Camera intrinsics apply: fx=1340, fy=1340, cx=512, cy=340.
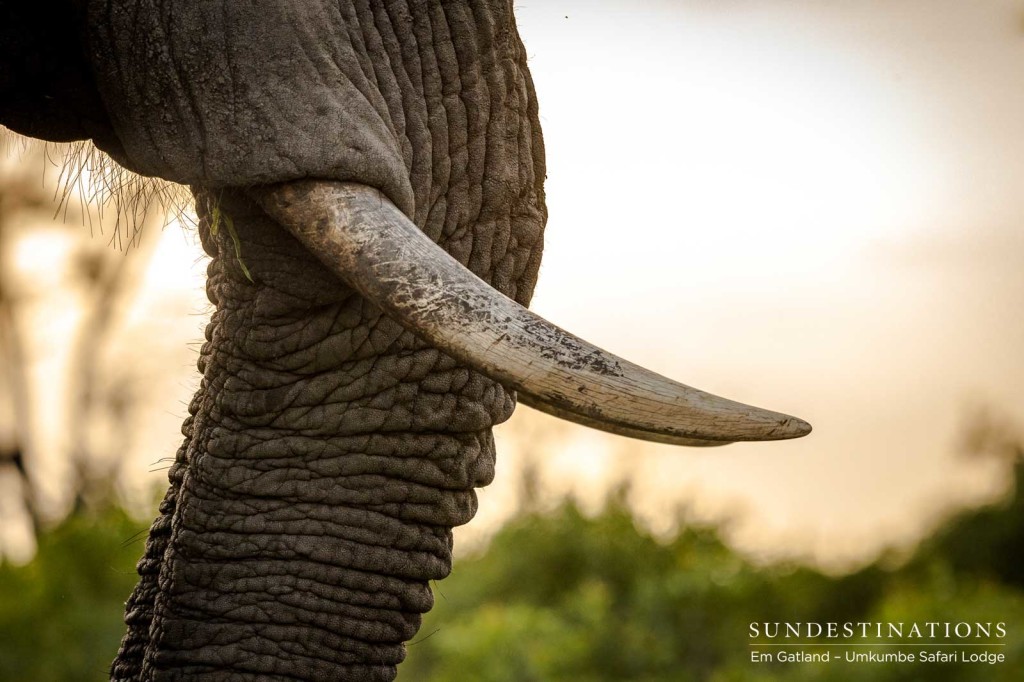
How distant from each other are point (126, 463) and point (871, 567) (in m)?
5.23

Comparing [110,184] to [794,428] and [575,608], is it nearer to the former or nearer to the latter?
[794,428]

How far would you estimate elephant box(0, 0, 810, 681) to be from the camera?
5.61 ft

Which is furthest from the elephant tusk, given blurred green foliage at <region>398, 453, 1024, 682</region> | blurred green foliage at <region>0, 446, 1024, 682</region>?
blurred green foliage at <region>398, 453, 1024, 682</region>

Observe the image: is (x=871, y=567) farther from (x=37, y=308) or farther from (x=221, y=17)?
(x=221, y=17)

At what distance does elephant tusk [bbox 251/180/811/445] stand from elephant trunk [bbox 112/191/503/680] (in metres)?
0.22

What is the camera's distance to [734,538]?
24.8 ft

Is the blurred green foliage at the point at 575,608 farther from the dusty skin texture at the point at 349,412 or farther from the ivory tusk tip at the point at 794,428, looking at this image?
the ivory tusk tip at the point at 794,428

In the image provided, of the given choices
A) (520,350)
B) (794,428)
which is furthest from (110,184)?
(794,428)

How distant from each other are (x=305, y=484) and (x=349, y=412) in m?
0.12

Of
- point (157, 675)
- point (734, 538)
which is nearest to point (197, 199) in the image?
point (157, 675)

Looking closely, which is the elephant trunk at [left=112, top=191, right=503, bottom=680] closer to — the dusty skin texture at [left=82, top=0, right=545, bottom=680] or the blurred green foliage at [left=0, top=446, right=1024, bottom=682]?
the dusty skin texture at [left=82, top=0, right=545, bottom=680]

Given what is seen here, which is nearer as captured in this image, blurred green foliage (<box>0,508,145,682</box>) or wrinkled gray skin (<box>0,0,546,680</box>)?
wrinkled gray skin (<box>0,0,546,680</box>)

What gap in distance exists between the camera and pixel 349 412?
1985mm

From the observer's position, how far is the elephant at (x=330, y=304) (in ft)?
5.61
